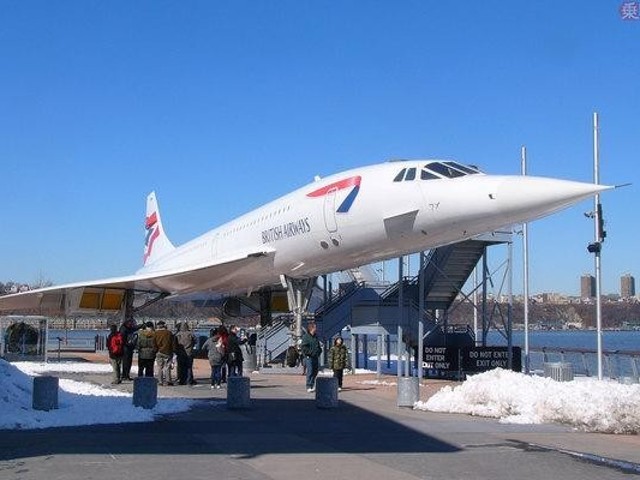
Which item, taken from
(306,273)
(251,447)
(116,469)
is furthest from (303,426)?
(306,273)

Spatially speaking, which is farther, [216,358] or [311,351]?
[216,358]

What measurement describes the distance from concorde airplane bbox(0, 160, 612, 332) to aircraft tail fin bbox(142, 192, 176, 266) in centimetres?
1245

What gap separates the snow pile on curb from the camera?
503 inches

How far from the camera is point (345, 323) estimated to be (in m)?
25.9

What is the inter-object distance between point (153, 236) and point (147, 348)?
2553 cm

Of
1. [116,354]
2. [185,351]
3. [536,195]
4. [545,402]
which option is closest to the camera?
[545,402]

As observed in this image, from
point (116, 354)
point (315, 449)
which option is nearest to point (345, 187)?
point (116, 354)

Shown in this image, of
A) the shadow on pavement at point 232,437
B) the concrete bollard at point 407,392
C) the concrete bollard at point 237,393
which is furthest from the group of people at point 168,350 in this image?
the concrete bollard at point 407,392

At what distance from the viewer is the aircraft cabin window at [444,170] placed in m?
16.8

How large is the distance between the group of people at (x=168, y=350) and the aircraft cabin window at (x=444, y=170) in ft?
18.8

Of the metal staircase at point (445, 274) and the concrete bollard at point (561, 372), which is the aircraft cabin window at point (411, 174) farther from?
the metal staircase at point (445, 274)

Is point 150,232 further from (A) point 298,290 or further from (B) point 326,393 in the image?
(B) point 326,393

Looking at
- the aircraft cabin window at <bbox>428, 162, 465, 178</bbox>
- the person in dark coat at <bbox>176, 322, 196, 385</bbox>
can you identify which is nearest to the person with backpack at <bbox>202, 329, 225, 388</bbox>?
the person in dark coat at <bbox>176, 322, 196, 385</bbox>

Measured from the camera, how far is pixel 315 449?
10195 millimetres
